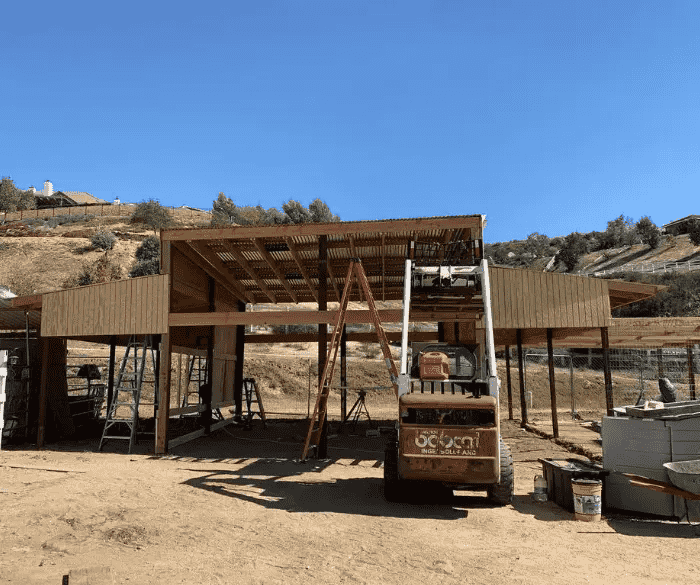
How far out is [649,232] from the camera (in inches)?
2542

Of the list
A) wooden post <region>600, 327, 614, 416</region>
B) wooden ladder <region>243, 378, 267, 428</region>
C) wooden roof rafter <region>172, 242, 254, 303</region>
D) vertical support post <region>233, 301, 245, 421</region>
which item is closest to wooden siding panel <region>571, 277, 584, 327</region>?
wooden post <region>600, 327, 614, 416</region>

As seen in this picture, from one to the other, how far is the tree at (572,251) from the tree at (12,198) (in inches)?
2854

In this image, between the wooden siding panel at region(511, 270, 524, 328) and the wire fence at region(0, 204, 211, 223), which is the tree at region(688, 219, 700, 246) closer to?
the wooden siding panel at region(511, 270, 524, 328)

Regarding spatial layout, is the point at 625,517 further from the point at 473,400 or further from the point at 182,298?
the point at 182,298

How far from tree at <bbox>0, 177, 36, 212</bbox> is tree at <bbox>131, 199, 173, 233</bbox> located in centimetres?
1921

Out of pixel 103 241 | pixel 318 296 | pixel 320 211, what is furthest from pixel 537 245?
pixel 318 296

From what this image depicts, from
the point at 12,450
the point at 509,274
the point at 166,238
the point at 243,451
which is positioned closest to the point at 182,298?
the point at 166,238

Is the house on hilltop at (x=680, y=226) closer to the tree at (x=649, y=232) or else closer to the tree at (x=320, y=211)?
the tree at (x=649, y=232)

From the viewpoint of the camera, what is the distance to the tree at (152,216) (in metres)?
66.8

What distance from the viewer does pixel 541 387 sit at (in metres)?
35.4

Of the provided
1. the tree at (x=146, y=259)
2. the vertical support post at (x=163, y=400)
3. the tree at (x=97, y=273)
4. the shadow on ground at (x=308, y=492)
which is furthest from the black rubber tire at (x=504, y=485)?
the tree at (x=97, y=273)

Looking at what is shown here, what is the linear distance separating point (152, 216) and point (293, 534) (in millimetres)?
65507

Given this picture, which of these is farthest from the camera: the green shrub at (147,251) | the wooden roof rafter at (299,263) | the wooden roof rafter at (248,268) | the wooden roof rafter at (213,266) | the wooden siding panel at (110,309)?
the green shrub at (147,251)

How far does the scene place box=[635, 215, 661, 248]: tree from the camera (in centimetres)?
6384
